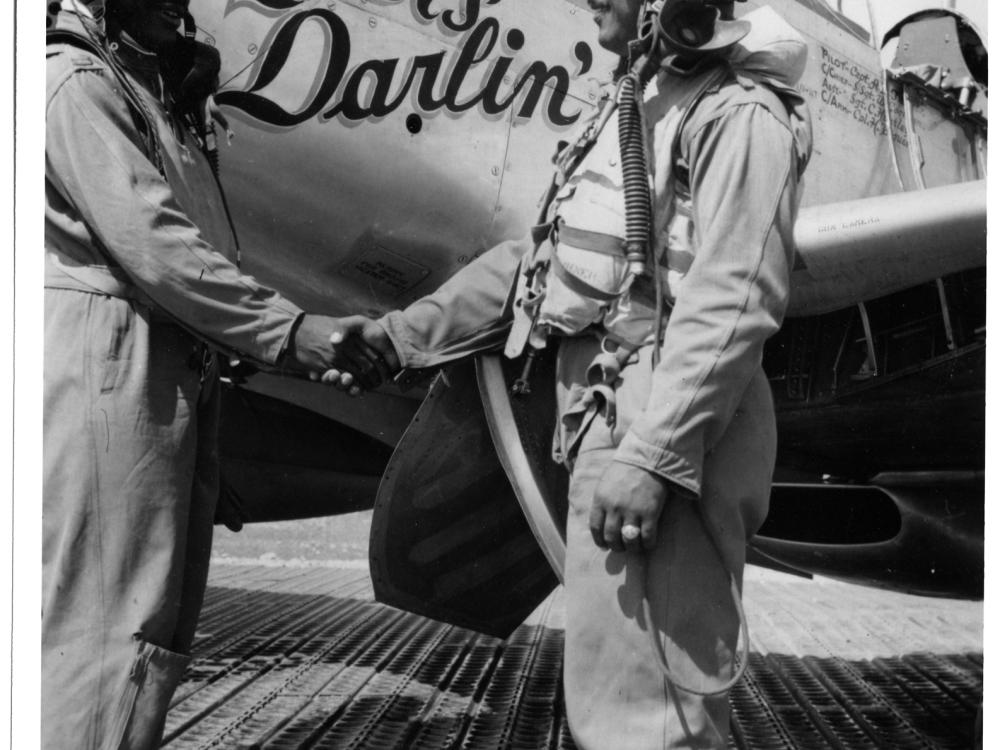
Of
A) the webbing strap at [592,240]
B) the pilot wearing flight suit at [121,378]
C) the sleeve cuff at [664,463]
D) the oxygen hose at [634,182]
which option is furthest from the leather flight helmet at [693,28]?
the pilot wearing flight suit at [121,378]

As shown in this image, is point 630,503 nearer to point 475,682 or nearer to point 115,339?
point 115,339

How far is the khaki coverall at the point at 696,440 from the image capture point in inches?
71.7

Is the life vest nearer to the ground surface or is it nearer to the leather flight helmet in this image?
the leather flight helmet

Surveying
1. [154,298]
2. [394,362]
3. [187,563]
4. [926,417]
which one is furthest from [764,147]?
[926,417]

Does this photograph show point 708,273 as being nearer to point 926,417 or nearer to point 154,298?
point 154,298

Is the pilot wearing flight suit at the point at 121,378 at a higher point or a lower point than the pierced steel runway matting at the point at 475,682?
higher

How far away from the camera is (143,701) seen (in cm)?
199

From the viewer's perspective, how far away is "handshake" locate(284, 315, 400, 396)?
220 centimetres

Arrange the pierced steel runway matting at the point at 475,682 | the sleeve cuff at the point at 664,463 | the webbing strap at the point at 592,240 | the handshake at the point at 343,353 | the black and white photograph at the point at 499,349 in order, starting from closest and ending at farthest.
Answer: the sleeve cuff at the point at 664,463
the black and white photograph at the point at 499,349
the webbing strap at the point at 592,240
the handshake at the point at 343,353
the pierced steel runway matting at the point at 475,682

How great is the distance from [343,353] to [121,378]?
43 centimetres

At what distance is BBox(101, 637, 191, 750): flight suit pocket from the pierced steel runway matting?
0.96m

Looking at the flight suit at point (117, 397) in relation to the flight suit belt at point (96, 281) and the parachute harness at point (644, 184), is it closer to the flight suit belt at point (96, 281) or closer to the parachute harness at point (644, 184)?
the flight suit belt at point (96, 281)

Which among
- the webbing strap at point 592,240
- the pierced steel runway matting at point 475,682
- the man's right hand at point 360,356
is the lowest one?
the pierced steel runway matting at point 475,682

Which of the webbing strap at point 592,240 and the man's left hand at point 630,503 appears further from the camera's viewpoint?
the webbing strap at point 592,240
